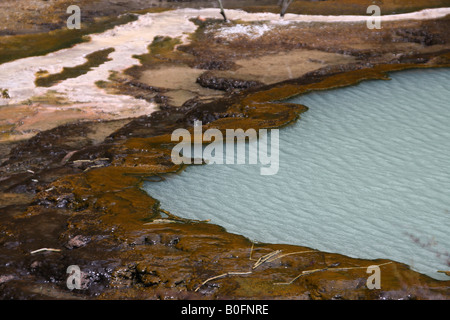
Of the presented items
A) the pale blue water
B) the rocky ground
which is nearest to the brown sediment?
the rocky ground

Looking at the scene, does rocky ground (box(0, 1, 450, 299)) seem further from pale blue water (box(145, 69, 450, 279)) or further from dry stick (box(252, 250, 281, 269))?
pale blue water (box(145, 69, 450, 279))

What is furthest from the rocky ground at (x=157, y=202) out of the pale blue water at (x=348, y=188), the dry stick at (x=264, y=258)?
the pale blue water at (x=348, y=188)

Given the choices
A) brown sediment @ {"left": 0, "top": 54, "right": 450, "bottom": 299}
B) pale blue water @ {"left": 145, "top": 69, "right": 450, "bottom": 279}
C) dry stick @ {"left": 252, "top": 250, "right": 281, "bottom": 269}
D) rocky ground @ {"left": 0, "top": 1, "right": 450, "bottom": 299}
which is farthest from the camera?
pale blue water @ {"left": 145, "top": 69, "right": 450, "bottom": 279}

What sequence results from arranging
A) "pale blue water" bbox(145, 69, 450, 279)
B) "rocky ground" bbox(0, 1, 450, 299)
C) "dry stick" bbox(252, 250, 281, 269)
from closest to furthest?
"rocky ground" bbox(0, 1, 450, 299) < "dry stick" bbox(252, 250, 281, 269) < "pale blue water" bbox(145, 69, 450, 279)

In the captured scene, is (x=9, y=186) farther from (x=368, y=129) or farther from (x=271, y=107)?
(x=368, y=129)
